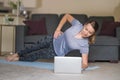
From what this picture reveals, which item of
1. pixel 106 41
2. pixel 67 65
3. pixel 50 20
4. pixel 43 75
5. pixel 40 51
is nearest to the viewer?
pixel 43 75

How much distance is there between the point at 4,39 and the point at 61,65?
2.71 m

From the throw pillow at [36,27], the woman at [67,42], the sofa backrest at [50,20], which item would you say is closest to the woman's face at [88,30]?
the woman at [67,42]

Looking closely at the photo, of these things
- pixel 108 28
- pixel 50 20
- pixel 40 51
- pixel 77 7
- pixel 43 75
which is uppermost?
pixel 77 7

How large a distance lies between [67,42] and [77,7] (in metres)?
2.60

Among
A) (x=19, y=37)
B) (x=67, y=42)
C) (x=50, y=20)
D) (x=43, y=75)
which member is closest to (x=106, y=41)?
(x=67, y=42)

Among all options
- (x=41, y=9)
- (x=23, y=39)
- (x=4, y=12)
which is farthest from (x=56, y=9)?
(x=23, y=39)

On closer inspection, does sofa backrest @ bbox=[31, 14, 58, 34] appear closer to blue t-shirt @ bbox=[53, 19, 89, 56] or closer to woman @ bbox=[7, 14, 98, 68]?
woman @ bbox=[7, 14, 98, 68]

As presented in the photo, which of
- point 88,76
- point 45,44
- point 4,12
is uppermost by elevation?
point 4,12

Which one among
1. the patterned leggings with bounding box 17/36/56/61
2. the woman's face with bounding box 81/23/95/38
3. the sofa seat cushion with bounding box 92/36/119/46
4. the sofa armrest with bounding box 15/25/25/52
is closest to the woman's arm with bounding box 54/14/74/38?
the patterned leggings with bounding box 17/36/56/61

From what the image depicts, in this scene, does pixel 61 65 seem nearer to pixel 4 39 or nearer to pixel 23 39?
pixel 23 39

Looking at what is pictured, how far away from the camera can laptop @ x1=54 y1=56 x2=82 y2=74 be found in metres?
3.17

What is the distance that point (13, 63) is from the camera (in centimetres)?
388

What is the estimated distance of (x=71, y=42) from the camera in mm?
3430

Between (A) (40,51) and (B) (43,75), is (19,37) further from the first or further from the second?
(B) (43,75)
